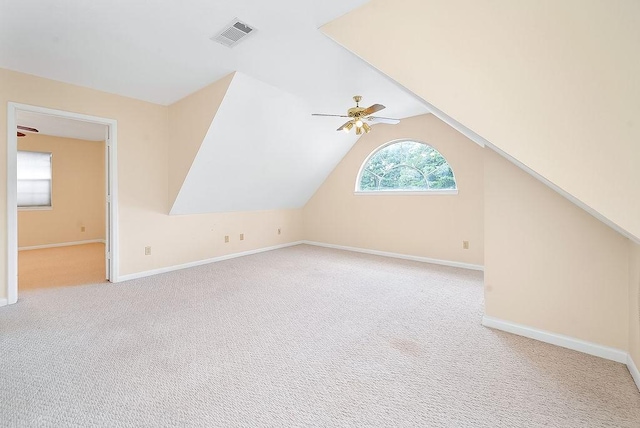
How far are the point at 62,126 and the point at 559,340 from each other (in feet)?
25.7

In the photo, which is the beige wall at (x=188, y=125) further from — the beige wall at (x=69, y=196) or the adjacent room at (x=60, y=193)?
the beige wall at (x=69, y=196)

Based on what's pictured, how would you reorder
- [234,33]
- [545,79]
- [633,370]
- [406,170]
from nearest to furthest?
[545,79] < [633,370] < [234,33] < [406,170]

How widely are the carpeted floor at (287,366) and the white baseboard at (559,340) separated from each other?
67 mm

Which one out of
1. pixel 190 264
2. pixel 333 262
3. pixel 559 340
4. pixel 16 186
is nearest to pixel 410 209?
pixel 333 262

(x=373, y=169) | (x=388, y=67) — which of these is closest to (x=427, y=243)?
(x=373, y=169)

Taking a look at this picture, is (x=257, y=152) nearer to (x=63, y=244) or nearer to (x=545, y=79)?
(x=545, y=79)

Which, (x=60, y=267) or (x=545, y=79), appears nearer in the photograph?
(x=545, y=79)

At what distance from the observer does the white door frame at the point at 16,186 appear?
2.88 m

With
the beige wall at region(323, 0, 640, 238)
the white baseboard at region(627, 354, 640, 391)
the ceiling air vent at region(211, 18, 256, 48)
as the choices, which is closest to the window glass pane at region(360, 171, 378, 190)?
the ceiling air vent at region(211, 18, 256, 48)

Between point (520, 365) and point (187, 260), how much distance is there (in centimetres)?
443

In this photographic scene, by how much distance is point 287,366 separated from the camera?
179 centimetres

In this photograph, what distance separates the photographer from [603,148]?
49.0 inches

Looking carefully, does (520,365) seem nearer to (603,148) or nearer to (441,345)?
(441,345)

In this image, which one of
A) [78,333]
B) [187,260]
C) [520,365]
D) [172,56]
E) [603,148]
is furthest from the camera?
[187,260]
